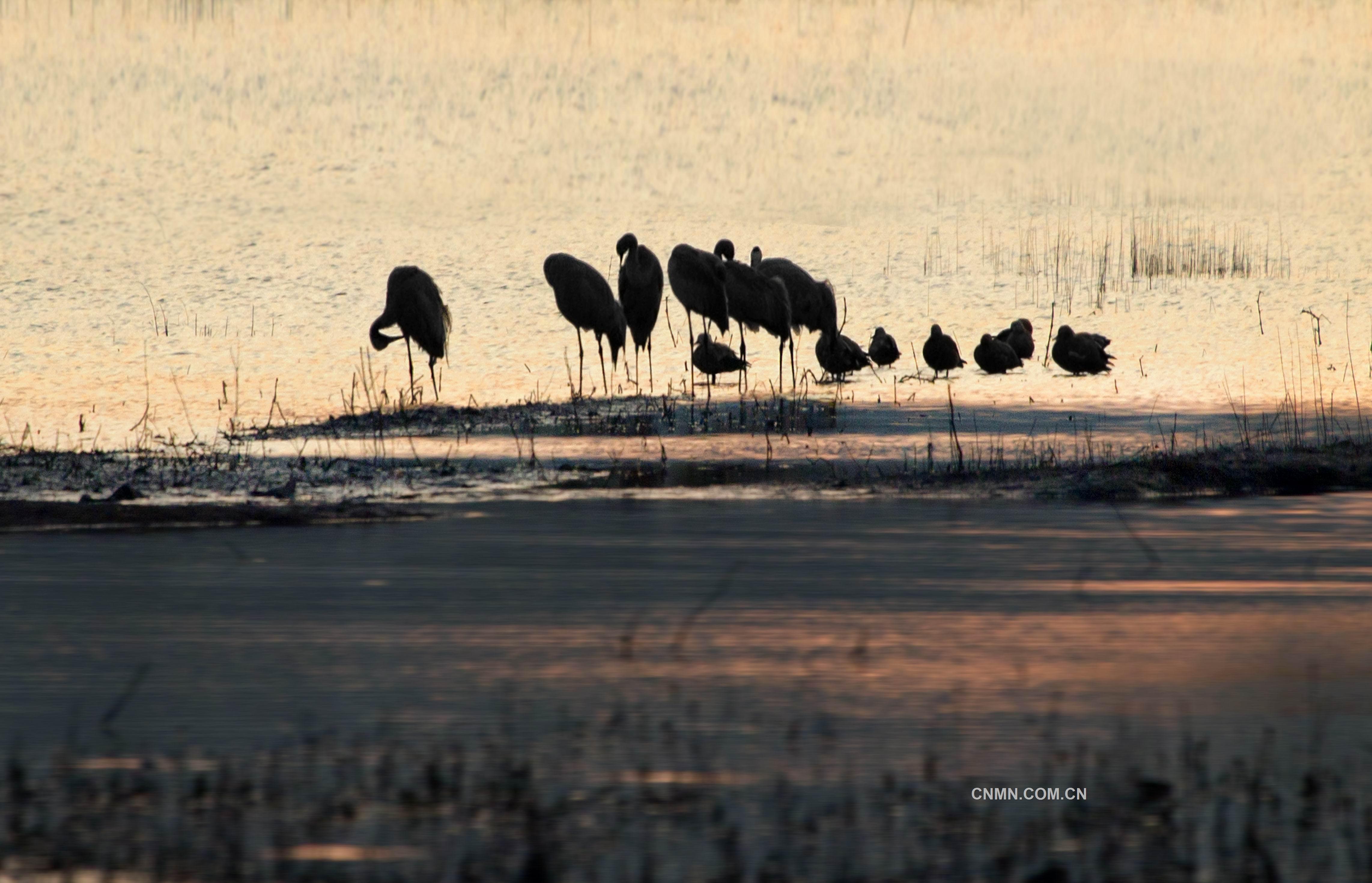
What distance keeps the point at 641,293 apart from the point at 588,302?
1.83ft

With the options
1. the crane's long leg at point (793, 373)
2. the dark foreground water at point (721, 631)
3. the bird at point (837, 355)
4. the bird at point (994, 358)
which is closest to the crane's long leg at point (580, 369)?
the crane's long leg at point (793, 373)

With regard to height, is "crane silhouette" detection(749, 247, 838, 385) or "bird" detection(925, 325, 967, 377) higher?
"crane silhouette" detection(749, 247, 838, 385)

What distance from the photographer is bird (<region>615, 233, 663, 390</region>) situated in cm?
1870

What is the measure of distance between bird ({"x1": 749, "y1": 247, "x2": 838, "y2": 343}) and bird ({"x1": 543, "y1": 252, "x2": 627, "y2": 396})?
1.51 meters

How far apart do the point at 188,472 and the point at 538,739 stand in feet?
22.8

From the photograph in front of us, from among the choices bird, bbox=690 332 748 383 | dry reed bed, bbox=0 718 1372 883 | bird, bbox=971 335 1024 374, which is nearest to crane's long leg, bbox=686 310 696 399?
bird, bbox=690 332 748 383

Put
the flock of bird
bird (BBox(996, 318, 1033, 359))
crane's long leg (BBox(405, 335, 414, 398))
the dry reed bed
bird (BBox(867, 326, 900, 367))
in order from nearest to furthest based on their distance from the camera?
the dry reed bed
crane's long leg (BBox(405, 335, 414, 398))
the flock of bird
bird (BBox(867, 326, 900, 367))
bird (BBox(996, 318, 1033, 359))

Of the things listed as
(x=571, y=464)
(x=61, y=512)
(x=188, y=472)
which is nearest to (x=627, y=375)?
(x=571, y=464)

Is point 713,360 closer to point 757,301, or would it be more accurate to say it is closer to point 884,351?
point 757,301

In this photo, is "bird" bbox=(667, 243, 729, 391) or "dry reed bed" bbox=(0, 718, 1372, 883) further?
"bird" bbox=(667, 243, 729, 391)

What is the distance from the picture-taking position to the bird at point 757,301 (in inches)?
725

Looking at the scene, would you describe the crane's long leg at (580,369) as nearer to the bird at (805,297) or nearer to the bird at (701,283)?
the bird at (701,283)

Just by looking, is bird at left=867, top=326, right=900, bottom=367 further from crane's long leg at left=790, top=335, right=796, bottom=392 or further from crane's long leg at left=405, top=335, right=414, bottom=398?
crane's long leg at left=405, top=335, right=414, bottom=398

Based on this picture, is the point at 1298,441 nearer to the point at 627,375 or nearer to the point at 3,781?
the point at 627,375
